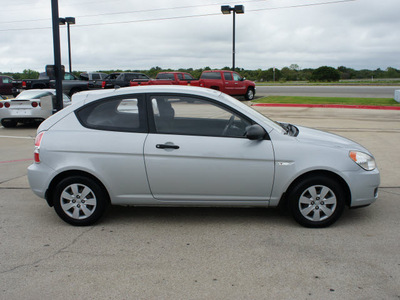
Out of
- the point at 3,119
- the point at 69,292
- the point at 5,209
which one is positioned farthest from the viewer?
the point at 3,119

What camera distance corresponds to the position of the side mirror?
187 inches

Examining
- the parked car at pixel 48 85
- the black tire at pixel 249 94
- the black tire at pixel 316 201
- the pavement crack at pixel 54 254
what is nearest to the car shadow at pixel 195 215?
the black tire at pixel 316 201

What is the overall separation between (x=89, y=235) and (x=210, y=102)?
81.2 inches

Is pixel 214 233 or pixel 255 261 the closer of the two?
pixel 255 261

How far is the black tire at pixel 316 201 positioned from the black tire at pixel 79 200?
221cm

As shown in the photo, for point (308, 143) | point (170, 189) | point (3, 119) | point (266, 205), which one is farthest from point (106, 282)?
point (3, 119)

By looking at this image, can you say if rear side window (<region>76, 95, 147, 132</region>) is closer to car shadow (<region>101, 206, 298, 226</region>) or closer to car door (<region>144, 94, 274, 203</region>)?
car door (<region>144, 94, 274, 203</region>)

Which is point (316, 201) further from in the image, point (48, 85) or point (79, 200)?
point (48, 85)

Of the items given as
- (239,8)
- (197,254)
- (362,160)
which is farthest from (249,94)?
(197,254)

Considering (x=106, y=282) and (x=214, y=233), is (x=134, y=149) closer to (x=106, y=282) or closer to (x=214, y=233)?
(x=214, y=233)

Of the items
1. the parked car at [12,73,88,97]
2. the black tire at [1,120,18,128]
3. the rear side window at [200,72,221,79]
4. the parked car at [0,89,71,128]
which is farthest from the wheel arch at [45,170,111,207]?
the parked car at [12,73,88,97]

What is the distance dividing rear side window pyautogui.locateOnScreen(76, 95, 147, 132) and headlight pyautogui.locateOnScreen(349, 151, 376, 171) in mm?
2422

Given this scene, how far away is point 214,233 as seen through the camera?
4.85 meters

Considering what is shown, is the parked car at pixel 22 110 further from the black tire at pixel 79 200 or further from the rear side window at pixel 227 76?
the rear side window at pixel 227 76
